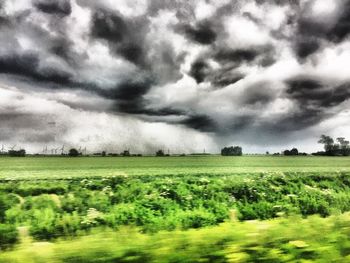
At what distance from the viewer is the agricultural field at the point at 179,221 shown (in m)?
4.23

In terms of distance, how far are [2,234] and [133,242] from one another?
11.3 metres

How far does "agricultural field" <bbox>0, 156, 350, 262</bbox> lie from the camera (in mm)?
4227

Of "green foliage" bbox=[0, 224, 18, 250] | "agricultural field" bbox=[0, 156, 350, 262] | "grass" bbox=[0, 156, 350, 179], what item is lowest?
"green foliage" bbox=[0, 224, 18, 250]

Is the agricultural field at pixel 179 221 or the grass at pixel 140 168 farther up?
the grass at pixel 140 168

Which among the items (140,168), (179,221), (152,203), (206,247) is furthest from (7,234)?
(140,168)

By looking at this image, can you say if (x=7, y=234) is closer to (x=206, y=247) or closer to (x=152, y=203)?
(x=152, y=203)

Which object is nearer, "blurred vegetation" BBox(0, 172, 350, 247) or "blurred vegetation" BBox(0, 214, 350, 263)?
"blurred vegetation" BBox(0, 214, 350, 263)

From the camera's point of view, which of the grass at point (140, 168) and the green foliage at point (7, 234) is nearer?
the green foliage at point (7, 234)

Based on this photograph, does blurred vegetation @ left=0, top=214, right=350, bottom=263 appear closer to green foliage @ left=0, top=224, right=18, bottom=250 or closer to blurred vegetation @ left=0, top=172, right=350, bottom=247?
blurred vegetation @ left=0, top=172, right=350, bottom=247

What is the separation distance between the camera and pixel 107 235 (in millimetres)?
4641

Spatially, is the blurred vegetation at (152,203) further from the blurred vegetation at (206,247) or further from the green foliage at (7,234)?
the blurred vegetation at (206,247)

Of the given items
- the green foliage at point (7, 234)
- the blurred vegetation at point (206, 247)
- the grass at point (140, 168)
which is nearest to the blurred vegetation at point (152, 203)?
the green foliage at point (7, 234)

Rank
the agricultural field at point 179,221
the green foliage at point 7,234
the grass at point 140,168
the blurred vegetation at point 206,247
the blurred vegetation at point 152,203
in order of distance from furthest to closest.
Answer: the grass at point 140,168 → the blurred vegetation at point 152,203 → the green foliage at point 7,234 → the agricultural field at point 179,221 → the blurred vegetation at point 206,247

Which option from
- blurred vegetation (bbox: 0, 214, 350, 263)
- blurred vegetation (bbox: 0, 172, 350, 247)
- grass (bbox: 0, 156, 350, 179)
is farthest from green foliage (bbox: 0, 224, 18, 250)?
grass (bbox: 0, 156, 350, 179)
